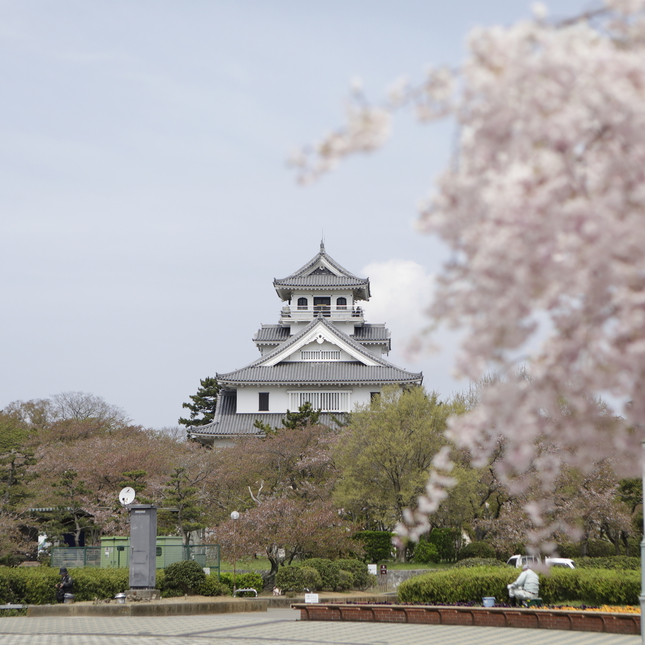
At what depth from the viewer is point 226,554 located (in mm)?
24391

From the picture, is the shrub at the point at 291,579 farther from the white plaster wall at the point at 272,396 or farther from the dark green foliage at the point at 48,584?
the white plaster wall at the point at 272,396

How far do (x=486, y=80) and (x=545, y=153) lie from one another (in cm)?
42

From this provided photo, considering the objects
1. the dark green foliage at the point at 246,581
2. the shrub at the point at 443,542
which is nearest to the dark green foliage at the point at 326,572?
the dark green foliage at the point at 246,581

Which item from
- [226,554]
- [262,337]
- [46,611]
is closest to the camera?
[46,611]

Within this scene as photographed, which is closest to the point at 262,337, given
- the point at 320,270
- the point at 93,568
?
the point at 320,270

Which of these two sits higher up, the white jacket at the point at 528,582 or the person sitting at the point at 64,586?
the white jacket at the point at 528,582

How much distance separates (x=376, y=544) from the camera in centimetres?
2888

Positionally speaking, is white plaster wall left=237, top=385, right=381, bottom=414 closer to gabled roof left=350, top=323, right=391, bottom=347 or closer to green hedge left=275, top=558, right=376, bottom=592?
gabled roof left=350, top=323, right=391, bottom=347

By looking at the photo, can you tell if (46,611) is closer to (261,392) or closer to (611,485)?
(611,485)

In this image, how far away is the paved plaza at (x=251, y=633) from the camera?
40.9 ft

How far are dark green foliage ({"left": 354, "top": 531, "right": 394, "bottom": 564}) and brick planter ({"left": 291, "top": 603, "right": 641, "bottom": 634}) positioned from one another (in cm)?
1215

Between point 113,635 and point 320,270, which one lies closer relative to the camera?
point 113,635

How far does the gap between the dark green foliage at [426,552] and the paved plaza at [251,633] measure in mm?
12286

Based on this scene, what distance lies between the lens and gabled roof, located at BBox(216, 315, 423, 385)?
45.0m
